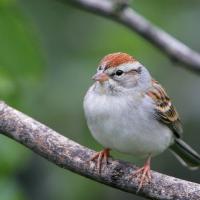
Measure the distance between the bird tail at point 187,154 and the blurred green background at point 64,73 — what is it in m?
0.36

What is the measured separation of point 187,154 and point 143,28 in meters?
0.84

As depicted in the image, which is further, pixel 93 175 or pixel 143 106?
pixel 143 106

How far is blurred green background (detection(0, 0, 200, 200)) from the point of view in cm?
425

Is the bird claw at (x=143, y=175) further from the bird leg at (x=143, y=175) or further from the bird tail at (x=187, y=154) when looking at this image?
the bird tail at (x=187, y=154)

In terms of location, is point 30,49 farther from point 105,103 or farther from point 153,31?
point 153,31

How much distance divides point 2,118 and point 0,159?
0.22 metres

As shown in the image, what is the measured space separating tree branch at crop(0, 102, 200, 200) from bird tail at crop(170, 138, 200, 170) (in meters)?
0.81

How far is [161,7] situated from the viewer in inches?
228

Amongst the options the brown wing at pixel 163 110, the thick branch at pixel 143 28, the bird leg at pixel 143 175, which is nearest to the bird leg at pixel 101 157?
the bird leg at pixel 143 175

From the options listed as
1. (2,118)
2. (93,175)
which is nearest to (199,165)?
(93,175)

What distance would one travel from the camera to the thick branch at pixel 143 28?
5031mm

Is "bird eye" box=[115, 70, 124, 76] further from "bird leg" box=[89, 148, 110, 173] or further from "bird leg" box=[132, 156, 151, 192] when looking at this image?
"bird leg" box=[132, 156, 151, 192]

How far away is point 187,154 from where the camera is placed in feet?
16.0

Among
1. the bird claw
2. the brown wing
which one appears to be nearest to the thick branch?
the brown wing
